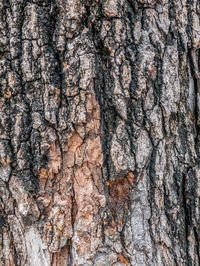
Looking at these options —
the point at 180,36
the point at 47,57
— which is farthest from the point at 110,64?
the point at 180,36

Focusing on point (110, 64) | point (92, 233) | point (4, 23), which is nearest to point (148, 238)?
point (92, 233)

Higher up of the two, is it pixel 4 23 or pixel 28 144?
pixel 4 23

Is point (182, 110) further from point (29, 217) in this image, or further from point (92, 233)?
point (29, 217)

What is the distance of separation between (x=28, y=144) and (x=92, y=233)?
1.62 ft

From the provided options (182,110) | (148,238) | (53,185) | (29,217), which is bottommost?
(148,238)

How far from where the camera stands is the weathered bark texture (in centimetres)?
126

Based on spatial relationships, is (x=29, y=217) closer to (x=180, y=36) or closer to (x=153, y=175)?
(x=153, y=175)

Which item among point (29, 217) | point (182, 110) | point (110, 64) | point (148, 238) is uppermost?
point (110, 64)

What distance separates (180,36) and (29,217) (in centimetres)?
114

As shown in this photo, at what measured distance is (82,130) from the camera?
1263 millimetres

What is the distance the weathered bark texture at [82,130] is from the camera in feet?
4.12

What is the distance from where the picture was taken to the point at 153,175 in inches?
52.8

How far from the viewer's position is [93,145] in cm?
128

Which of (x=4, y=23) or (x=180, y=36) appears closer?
(x=4, y=23)
